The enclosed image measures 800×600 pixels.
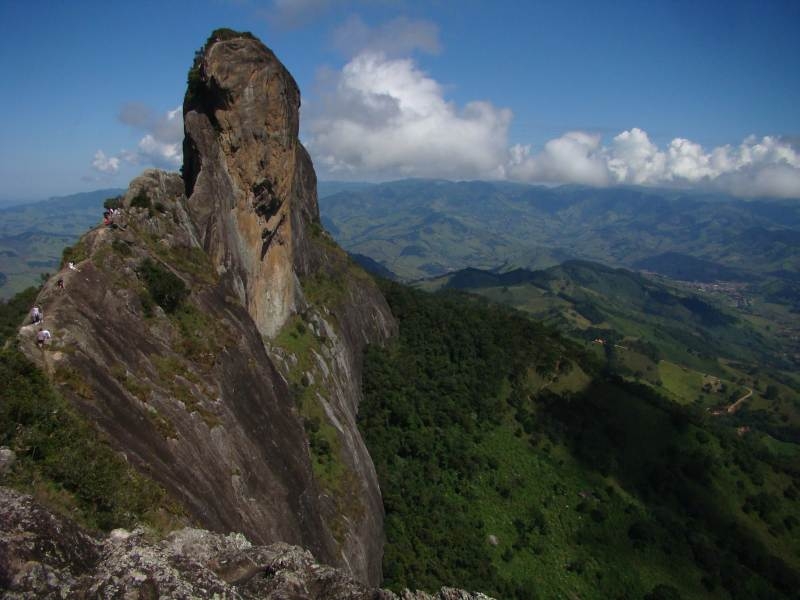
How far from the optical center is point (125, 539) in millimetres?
11562

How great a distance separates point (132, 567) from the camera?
10266 millimetres

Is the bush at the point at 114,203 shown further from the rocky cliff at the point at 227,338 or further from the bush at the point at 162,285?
the bush at the point at 162,285

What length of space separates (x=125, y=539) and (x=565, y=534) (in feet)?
189

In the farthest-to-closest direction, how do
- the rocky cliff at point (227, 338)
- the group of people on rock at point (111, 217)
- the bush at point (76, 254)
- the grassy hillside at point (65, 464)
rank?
the group of people on rock at point (111, 217) < the bush at point (76, 254) < the rocky cliff at point (227, 338) < the grassy hillside at point (65, 464)

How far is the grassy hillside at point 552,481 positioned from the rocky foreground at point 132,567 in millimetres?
34380

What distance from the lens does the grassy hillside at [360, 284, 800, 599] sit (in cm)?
5203

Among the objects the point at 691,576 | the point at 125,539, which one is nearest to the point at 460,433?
the point at 691,576

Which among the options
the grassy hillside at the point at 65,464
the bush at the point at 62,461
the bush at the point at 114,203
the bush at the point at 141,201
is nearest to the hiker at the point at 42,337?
the grassy hillside at the point at 65,464

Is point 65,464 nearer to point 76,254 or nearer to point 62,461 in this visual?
point 62,461

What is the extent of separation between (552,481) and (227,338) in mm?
51335

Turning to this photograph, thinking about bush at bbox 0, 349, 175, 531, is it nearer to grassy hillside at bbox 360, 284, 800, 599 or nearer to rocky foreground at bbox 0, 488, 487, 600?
rocky foreground at bbox 0, 488, 487, 600

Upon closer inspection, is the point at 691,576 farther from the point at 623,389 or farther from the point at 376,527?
the point at 376,527

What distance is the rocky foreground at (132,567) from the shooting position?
916 cm

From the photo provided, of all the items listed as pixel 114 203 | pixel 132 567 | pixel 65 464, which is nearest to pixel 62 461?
pixel 65 464
